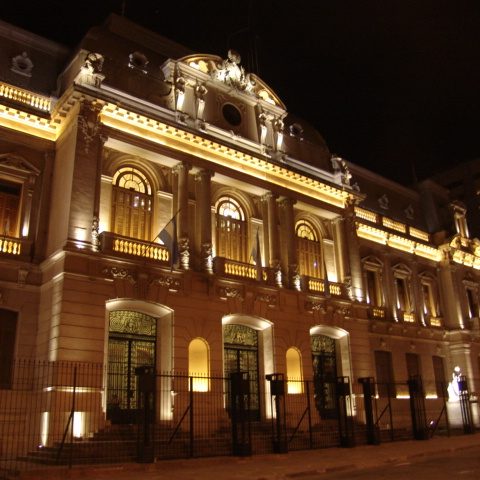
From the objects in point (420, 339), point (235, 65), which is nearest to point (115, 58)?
point (235, 65)

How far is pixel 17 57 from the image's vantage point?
2316 cm

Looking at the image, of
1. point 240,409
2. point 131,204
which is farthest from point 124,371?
point 131,204

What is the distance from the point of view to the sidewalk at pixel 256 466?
13.6 metres

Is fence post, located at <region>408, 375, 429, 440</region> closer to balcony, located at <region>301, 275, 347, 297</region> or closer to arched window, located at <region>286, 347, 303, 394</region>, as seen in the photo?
arched window, located at <region>286, 347, 303, 394</region>

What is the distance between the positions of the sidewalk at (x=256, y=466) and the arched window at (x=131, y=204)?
952cm

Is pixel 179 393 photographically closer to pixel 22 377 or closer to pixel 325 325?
pixel 22 377

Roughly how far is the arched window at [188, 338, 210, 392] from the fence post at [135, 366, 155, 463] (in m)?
5.66

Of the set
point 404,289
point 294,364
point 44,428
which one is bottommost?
point 44,428

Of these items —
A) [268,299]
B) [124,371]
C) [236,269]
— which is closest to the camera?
[124,371]

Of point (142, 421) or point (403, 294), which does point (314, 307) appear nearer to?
point (403, 294)

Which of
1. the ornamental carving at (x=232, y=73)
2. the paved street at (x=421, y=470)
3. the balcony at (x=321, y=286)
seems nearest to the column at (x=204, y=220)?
the ornamental carving at (x=232, y=73)

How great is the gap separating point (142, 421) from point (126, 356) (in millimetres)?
5781

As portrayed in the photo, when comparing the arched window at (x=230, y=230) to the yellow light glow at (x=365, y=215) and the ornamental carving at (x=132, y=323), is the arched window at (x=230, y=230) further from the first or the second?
the yellow light glow at (x=365, y=215)

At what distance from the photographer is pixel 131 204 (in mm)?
22641
